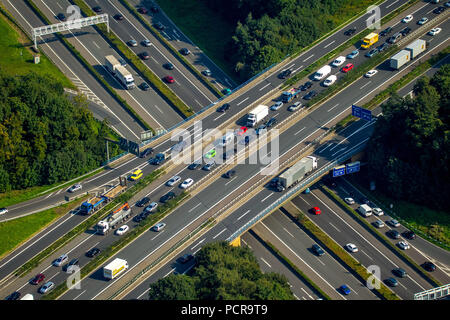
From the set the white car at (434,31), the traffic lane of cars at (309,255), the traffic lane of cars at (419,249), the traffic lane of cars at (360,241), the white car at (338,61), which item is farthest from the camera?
the white car at (434,31)

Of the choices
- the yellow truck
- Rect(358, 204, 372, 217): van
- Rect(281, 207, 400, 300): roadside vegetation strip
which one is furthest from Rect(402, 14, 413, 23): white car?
Rect(281, 207, 400, 300): roadside vegetation strip

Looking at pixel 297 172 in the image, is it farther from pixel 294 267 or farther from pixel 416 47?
pixel 416 47

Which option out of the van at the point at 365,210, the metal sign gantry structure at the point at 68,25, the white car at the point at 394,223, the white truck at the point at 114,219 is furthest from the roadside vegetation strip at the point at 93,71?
the white car at the point at 394,223

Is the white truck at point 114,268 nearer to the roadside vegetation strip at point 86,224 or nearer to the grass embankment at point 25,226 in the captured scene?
the roadside vegetation strip at point 86,224

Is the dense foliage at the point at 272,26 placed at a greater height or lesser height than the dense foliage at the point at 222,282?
greater

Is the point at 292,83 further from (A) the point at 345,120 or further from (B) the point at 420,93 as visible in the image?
(B) the point at 420,93

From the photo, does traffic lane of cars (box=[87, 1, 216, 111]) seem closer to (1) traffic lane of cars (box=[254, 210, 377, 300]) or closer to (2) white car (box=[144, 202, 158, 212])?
(2) white car (box=[144, 202, 158, 212])
